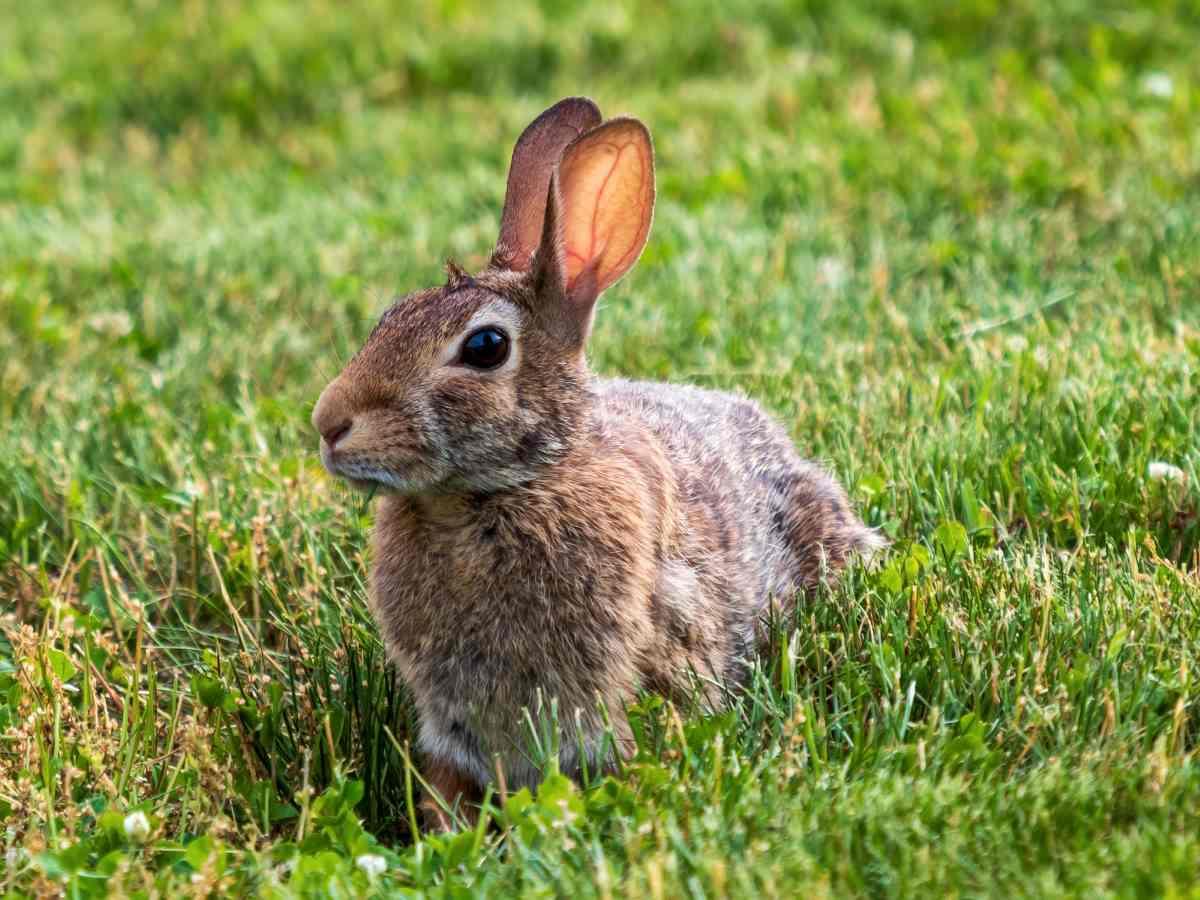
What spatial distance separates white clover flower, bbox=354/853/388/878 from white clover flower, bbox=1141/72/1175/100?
5.41m

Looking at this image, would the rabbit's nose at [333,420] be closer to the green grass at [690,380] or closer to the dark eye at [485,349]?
the dark eye at [485,349]

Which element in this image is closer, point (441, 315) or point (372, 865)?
point (372, 865)

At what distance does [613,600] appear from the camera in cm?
332

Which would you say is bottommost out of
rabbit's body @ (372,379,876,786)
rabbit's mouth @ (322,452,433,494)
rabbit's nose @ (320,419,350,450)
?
rabbit's body @ (372,379,876,786)

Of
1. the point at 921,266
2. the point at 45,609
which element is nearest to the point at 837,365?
the point at 921,266

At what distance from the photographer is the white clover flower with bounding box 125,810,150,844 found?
3002 millimetres

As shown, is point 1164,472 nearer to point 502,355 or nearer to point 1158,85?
point 502,355

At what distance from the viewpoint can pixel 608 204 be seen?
3.56 m

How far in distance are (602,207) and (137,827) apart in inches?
61.1

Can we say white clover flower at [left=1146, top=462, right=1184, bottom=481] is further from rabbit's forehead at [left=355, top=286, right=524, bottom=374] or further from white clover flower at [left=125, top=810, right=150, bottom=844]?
white clover flower at [left=125, top=810, right=150, bottom=844]

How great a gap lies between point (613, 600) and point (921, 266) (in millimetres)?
3106

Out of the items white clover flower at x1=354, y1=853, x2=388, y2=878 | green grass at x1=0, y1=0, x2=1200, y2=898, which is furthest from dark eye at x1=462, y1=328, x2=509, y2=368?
white clover flower at x1=354, y1=853, x2=388, y2=878

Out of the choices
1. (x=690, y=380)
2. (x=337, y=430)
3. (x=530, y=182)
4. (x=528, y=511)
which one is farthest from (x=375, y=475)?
(x=690, y=380)

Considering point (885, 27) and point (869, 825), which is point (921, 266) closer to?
point (885, 27)
